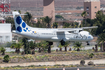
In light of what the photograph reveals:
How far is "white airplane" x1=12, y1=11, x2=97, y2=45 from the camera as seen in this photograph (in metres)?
52.7

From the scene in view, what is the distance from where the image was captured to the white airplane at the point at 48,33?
52.7m

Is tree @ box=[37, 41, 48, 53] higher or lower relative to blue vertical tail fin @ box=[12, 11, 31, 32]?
lower

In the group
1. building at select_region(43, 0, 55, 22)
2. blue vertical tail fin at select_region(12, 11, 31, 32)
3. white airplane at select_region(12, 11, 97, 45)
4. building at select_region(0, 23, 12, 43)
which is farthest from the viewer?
building at select_region(43, 0, 55, 22)

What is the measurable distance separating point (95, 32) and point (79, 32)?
219ft

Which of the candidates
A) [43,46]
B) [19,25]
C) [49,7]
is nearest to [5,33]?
[43,46]

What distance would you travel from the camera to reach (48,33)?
54250 millimetres

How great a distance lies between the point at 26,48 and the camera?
235ft

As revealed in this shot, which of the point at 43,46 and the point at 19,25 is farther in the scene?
the point at 43,46

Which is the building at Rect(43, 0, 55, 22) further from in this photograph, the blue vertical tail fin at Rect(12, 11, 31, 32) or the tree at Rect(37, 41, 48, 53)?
the blue vertical tail fin at Rect(12, 11, 31, 32)

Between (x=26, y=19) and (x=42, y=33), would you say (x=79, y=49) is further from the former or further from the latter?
(x=26, y=19)

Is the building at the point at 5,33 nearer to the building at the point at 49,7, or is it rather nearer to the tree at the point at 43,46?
the tree at the point at 43,46

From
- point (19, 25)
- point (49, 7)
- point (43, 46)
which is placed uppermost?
point (49, 7)

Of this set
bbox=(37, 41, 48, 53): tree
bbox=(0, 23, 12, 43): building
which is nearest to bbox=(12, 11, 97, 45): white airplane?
bbox=(37, 41, 48, 53): tree

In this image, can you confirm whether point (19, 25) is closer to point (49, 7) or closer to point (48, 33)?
point (48, 33)
